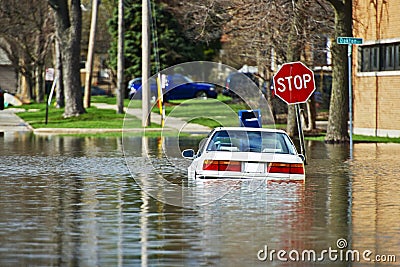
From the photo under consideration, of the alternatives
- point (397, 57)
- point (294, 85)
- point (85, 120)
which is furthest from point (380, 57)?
point (85, 120)

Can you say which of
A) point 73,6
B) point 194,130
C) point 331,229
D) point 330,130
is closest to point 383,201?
point 331,229

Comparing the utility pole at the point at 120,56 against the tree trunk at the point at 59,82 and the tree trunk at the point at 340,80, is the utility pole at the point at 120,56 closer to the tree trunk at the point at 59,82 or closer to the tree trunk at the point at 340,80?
the tree trunk at the point at 59,82

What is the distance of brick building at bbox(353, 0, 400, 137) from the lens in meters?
37.2

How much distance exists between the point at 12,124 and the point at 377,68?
18.1m

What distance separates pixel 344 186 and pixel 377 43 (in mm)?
18766

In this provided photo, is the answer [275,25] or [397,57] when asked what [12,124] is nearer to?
[275,25]

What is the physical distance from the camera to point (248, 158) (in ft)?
60.7

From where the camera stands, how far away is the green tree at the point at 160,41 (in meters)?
69.6

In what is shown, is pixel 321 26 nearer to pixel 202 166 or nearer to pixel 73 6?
pixel 73 6

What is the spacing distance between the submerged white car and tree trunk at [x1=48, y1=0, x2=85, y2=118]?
30.0 meters

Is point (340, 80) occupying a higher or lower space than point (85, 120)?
higher

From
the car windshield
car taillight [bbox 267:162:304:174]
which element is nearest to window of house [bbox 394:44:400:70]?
the car windshield

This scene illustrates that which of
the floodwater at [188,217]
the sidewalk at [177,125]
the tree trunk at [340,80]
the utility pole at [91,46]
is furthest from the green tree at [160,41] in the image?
the floodwater at [188,217]

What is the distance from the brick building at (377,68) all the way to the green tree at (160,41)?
95.7 ft
